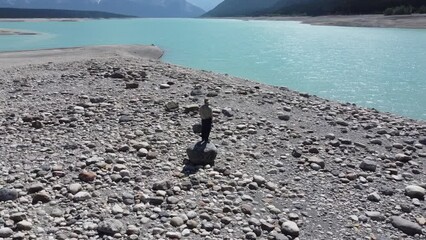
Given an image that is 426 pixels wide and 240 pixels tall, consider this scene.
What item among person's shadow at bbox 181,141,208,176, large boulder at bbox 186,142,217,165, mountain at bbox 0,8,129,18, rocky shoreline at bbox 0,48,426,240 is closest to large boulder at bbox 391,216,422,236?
rocky shoreline at bbox 0,48,426,240

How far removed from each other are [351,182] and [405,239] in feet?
5.80

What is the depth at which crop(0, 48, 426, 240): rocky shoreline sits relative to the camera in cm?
610

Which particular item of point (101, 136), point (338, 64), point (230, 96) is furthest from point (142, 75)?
point (338, 64)

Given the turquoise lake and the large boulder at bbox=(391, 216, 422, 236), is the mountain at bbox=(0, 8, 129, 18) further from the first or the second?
the large boulder at bbox=(391, 216, 422, 236)

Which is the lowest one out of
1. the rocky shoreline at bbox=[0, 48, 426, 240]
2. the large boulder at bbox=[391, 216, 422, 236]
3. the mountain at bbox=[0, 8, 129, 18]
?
the large boulder at bbox=[391, 216, 422, 236]

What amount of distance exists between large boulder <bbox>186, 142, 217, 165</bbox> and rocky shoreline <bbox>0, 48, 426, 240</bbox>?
17 cm

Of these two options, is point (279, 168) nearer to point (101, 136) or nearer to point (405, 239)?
point (405, 239)

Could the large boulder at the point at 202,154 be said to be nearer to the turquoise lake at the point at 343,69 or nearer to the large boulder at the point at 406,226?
the large boulder at the point at 406,226

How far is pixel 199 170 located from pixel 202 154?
34 centimetres

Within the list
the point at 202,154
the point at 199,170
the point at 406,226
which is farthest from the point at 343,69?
the point at 406,226

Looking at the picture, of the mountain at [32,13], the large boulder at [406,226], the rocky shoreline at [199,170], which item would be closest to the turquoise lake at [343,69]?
the rocky shoreline at [199,170]

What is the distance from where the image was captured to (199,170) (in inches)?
301

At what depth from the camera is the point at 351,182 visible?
7793 mm

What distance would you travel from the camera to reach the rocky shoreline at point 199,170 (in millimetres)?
6098
